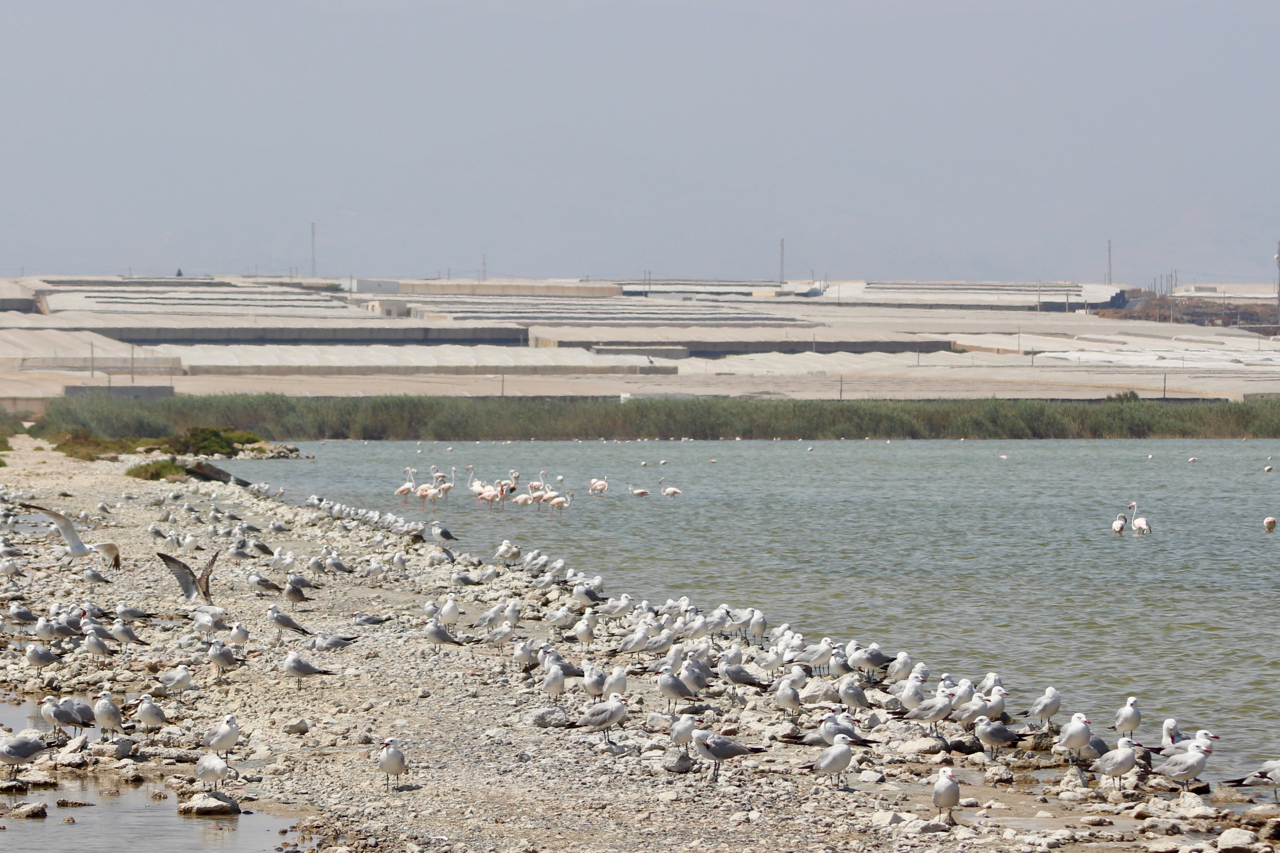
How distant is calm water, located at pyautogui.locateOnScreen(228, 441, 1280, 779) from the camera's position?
15.2 m

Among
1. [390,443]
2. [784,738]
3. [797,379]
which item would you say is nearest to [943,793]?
[784,738]

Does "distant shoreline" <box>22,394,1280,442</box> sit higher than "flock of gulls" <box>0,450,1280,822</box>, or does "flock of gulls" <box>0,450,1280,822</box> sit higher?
"flock of gulls" <box>0,450,1280,822</box>

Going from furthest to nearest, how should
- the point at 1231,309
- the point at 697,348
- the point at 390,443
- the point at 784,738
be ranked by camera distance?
1. the point at 1231,309
2. the point at 697,348
3. the point at 390,443
4. the point at 784,738

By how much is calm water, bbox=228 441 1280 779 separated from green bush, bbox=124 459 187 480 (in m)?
2.92

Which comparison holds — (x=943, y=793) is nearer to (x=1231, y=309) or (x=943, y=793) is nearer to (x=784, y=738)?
(x=784, y=738)

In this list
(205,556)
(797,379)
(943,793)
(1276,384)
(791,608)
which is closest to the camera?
(943,793)

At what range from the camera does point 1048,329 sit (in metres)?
136

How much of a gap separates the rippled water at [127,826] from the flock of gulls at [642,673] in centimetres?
46

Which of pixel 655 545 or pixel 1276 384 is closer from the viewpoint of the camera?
pixel 655 545

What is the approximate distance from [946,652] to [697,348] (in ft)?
310

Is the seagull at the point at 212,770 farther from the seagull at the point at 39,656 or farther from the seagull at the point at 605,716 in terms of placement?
the seagull at the point at 39,656

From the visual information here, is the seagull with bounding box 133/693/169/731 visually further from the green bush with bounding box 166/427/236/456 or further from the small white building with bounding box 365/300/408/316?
the small white building with bounding box 365/300/408/316

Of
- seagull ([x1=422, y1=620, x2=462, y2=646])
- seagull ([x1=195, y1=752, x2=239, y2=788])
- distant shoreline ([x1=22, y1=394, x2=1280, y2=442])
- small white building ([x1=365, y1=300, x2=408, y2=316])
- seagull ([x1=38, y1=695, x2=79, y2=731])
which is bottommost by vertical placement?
distant shoreline ([x1=22, y1=394, x2=1280, y2=442])

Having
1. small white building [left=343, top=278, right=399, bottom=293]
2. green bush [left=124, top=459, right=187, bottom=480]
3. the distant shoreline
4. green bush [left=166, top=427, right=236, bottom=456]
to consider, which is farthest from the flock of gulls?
small white building [left=343, top=278, right=399, bottom=293]
